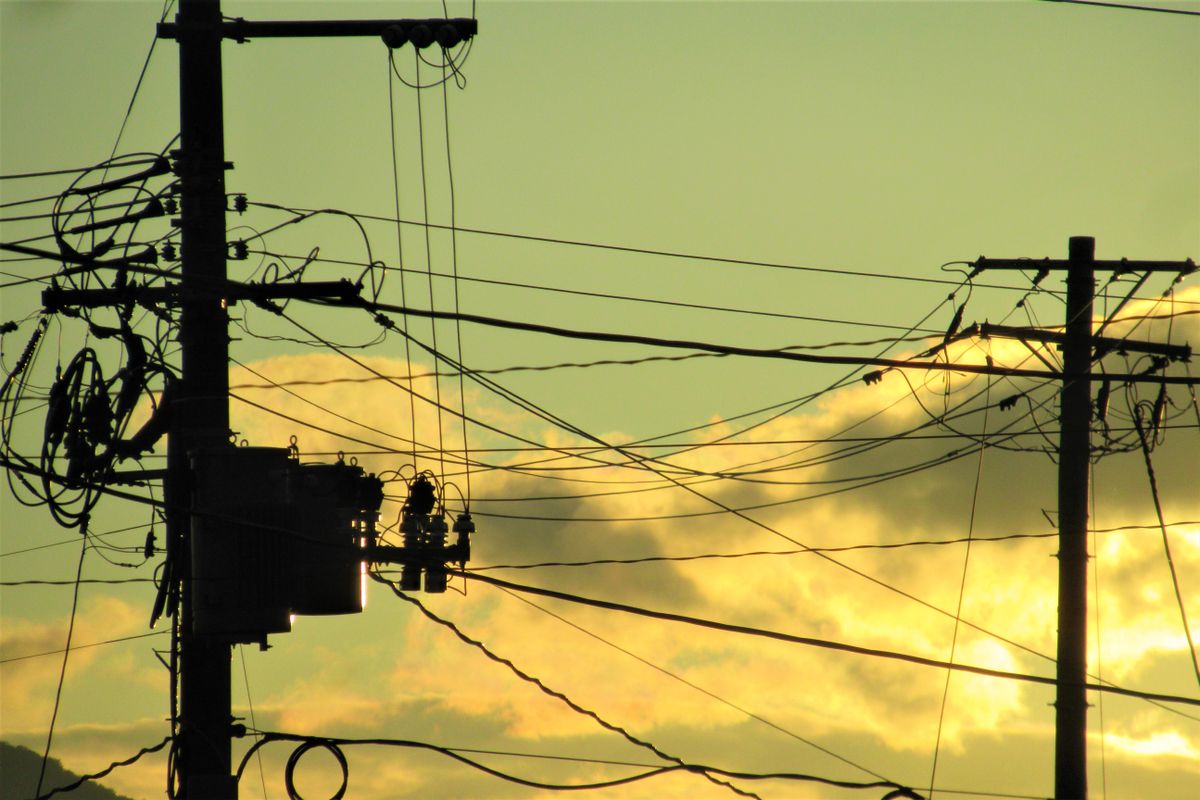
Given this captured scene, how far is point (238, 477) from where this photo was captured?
1560 cm

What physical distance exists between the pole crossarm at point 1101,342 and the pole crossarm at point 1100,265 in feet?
2.49

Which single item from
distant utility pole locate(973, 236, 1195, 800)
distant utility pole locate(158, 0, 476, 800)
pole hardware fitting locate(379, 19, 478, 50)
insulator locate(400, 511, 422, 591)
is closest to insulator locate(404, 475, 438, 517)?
insulator locate(400, 511, 422, 591)

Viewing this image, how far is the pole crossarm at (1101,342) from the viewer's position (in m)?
21.0

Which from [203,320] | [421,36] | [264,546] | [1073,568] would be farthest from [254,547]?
[1073,568]

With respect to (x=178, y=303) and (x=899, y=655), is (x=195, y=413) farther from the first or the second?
(x=899, y=655)

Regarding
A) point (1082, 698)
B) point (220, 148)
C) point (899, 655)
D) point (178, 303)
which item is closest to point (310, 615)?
point (178, 303)

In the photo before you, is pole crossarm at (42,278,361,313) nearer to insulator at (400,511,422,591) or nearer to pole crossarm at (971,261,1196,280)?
insulator at (400,511,422,591)

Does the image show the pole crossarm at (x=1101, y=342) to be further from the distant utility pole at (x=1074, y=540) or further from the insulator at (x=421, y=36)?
the insulator at (x=421, y=36)

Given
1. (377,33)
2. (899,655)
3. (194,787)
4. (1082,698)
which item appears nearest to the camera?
(899,655)

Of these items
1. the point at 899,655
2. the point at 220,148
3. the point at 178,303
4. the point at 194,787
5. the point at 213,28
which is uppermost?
the point at 213,28

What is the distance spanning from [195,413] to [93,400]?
2.02 metres

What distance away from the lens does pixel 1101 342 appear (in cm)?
2106

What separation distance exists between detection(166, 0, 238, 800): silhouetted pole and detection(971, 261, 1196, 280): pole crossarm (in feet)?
33.0

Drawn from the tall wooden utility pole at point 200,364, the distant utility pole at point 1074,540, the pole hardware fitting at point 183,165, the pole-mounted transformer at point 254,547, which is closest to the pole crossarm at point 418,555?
the pole-mounted transformer at point 254,547
